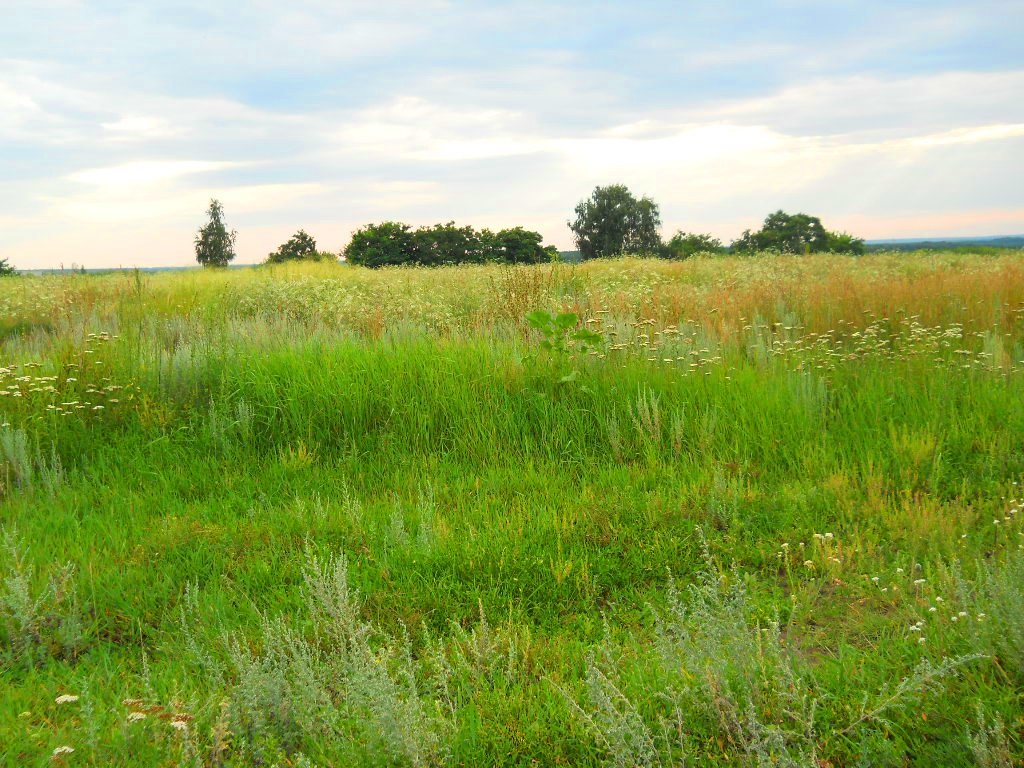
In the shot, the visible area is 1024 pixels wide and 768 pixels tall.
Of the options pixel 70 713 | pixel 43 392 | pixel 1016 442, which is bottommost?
pixel 70 713

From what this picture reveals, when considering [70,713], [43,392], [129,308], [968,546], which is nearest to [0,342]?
[129,308]

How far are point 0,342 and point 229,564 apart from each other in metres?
9.50

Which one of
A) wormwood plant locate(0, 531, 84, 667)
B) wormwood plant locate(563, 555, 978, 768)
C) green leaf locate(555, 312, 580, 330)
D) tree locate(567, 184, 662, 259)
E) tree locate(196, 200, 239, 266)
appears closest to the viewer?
wormwood plant locate(563, 555, 978, 768)

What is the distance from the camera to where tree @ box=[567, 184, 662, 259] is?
59.0 metres

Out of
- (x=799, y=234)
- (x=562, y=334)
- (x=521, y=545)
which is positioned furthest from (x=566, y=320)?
(x=799, y=234)

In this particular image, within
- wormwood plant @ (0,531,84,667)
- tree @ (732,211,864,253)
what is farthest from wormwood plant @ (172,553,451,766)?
tree @ (732,211,864,253)

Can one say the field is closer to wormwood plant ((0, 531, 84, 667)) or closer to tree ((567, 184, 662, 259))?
wormwood plant ((0, 531, 84, 667))

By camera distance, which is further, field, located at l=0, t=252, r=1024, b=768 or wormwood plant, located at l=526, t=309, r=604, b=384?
wormwood plant, located at l=526, t=309, r=604, b=384

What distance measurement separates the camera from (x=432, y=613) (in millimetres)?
3723

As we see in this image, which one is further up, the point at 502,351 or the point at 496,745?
the point at 502,351

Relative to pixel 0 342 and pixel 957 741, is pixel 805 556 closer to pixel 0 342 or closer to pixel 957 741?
pixel 957 741

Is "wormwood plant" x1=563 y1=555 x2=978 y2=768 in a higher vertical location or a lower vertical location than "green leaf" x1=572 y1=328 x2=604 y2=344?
lower

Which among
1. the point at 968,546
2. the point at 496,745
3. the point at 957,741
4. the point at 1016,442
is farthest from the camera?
the point at 1016,442

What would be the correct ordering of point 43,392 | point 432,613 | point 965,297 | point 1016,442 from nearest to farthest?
point 432,613 → point 1016,442 → point 43,392 → point 965,297
